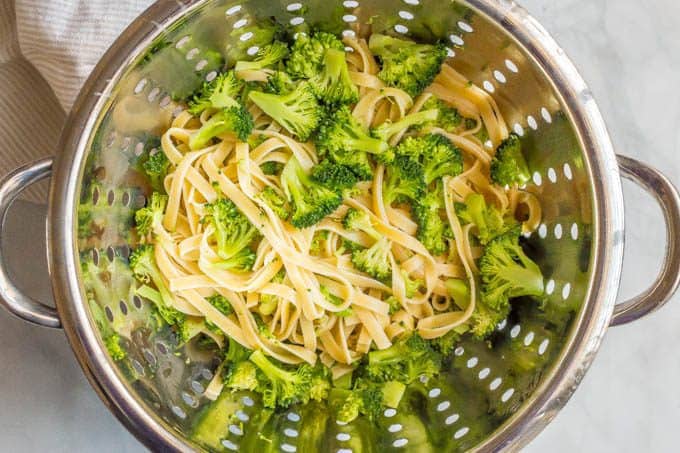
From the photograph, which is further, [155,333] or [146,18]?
[155,333]

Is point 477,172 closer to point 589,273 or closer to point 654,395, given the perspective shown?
point 589,273

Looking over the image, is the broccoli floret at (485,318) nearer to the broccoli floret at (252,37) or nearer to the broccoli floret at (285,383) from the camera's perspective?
the broccoli floret at (285,383)

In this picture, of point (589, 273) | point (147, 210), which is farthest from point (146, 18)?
point (589, 273)

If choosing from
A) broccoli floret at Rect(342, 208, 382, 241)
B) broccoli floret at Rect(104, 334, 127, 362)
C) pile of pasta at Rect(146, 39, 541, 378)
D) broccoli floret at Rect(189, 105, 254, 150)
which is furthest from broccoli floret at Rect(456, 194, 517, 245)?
broccoli floret at Rect(104, 334, 127, 362)

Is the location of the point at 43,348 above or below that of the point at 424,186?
below

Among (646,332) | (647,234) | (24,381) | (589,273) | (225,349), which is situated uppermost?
(589,273)

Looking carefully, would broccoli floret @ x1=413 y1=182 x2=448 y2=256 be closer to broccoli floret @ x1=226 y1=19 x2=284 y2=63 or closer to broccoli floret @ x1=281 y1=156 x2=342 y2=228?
broccoli floret @ x1=281 y1=156 x2=342 y2=228

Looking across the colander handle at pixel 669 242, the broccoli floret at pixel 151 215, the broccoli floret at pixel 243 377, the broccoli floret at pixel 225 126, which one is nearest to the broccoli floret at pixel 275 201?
the broccoli floret at pixel 225 126
